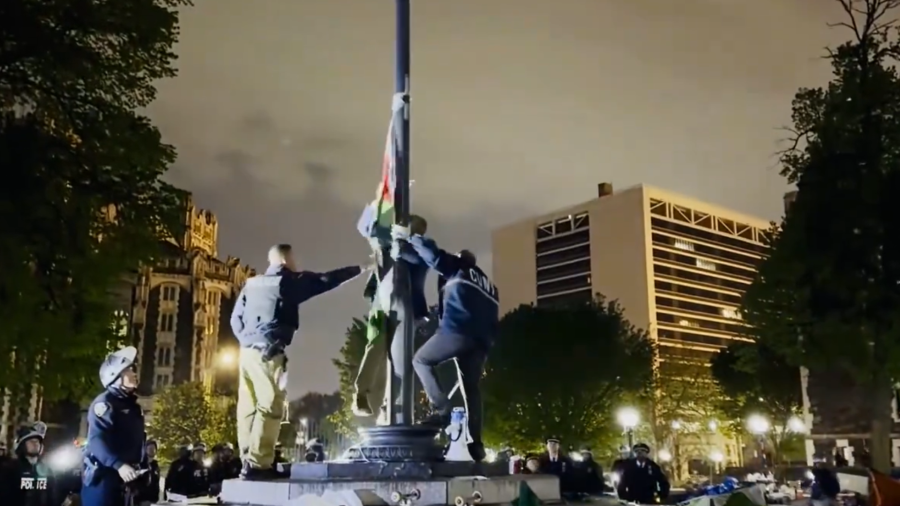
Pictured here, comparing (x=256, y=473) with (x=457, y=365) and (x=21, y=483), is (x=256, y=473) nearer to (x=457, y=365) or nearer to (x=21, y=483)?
(x=457, y=365)

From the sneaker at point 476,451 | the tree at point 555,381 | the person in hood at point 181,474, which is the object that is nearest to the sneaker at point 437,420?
the sneaker at point 476,451

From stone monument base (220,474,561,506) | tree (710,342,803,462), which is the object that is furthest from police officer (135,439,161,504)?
tree (710,342,803,462)

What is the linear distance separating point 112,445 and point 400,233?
4.11 metres

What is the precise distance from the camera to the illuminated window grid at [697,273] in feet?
372

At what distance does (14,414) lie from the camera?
117ft

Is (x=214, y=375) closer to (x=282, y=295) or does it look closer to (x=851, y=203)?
(x=851, y=203)

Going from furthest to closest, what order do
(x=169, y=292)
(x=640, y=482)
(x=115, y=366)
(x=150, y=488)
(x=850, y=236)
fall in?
(x=169, y=292) < (x=850, y=236) < (x=640, y=482) < (x=150, y=488) < (x=115, y=366)

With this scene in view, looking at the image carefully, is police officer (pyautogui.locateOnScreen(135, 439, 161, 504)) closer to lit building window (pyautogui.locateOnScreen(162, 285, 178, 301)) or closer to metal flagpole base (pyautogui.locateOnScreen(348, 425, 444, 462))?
metal flagpole base (pyautogui.locateOnScreen(348, 425, 444, 462))

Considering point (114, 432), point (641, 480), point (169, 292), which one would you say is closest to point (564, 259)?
point (169, 292)

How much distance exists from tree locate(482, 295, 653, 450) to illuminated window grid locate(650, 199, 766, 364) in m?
66.7

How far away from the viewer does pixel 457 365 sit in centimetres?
909

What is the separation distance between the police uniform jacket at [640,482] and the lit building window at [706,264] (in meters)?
116

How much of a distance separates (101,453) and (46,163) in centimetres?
1004

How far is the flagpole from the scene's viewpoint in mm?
9234
